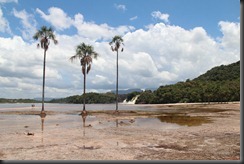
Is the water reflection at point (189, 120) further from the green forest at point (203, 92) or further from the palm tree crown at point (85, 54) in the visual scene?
the green forest at point (203, 92)

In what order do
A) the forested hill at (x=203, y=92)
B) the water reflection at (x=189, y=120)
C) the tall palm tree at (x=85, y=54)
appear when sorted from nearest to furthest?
the water reflection at (x=189, y=120) < the tall palm tree at (x=85, y=54) < the forested hill at (x=203, y=92)

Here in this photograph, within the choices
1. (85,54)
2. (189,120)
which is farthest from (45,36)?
(189,120)

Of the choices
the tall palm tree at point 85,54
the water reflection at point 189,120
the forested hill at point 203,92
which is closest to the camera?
the water reflection at point 189,120

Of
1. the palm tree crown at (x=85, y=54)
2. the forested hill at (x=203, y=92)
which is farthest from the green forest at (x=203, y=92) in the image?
the palm tree crown at (x=85, y=54)

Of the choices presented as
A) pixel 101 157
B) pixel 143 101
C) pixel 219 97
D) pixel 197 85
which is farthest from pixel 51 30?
pixel 143 101

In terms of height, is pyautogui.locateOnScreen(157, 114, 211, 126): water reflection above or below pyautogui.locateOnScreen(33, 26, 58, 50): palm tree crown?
below

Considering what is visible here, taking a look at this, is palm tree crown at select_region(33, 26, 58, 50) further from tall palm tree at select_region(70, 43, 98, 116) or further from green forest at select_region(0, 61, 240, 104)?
green forest at select_region(0, 61, 240, 104)

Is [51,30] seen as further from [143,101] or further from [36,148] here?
[143,101]

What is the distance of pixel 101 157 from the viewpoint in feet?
37.8

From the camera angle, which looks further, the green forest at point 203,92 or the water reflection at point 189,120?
the green forest at point 203,92

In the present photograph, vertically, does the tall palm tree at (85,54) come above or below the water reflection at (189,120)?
above

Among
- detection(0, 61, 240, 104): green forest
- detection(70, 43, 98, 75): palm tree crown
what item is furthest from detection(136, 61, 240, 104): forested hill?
detection(70, 43, 98, 75): palm tree crown

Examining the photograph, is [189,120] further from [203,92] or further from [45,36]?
[203,92]

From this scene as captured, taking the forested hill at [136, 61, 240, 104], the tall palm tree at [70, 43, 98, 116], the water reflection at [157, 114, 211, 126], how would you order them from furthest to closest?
the forested hill at [136, 61, 240, 104] → the tall palm tree at [70, 43, 98, 116] → the water reflection at [157, 114, 211, 126]
